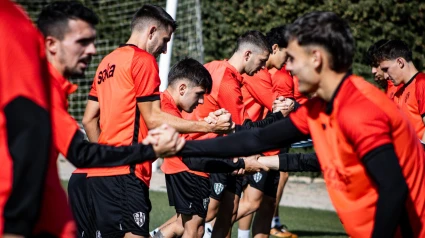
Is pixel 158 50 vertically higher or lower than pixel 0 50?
lower

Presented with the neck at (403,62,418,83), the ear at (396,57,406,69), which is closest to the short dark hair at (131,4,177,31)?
the ear at (396,57,406,69)

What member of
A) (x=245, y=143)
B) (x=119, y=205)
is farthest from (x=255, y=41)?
(x=245, y=143)

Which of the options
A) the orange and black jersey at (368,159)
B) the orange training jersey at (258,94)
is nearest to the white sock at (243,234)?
the orange training jersey at (258,94)

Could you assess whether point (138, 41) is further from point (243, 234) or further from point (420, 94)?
point (420, 94)

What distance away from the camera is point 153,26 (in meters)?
7.02

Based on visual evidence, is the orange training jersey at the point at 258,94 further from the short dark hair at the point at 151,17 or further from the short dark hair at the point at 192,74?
the short dark hair at the point at 151,17

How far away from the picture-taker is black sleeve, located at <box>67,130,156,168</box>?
4207mm

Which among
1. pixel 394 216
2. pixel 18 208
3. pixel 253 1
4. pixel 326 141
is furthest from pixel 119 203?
pixel 253 1

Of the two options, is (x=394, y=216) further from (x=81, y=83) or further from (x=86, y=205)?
(x=81, y=83)

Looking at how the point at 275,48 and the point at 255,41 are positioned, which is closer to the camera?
the point at 255,41

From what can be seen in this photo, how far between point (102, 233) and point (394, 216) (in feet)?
10.0

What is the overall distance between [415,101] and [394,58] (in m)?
0.53

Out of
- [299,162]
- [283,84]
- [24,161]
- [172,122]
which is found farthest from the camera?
[283,84]

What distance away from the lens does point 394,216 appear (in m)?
4.10
